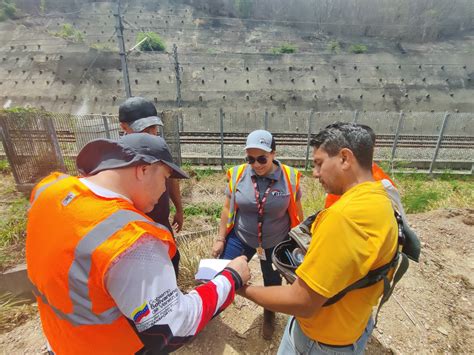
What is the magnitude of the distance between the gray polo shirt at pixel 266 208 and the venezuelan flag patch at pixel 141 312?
1600mm

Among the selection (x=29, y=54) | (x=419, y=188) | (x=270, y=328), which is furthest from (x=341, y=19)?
(x=270, y=328)

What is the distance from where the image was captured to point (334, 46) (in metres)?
43.1

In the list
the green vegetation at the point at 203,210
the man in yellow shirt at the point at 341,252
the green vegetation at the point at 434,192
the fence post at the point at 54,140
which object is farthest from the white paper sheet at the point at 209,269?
the fence post at the point at 54,140

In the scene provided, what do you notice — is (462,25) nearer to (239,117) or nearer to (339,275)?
(239,117)

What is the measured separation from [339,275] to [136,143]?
102 centimetres

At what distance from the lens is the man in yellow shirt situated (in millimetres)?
1085

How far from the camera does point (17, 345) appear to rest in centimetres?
266

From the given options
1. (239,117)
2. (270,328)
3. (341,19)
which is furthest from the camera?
(341,19)

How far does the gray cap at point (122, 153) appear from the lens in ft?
3.75

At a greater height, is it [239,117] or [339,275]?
[339,275]

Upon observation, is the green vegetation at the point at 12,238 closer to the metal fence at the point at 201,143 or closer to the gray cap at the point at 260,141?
the metal fence at the point at 201,143

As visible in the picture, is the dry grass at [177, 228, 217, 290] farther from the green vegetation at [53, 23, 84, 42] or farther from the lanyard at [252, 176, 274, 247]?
the green vegetation at [53, 23, 84, 42]

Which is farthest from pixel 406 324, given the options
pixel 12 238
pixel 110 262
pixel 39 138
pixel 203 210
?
pixel 39 138

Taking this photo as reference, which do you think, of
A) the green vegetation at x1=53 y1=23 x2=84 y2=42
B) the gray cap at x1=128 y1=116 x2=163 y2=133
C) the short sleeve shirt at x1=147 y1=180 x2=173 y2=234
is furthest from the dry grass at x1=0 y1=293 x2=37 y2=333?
the green vegetation at x1=53 y1=23 x2=84 y2=42
